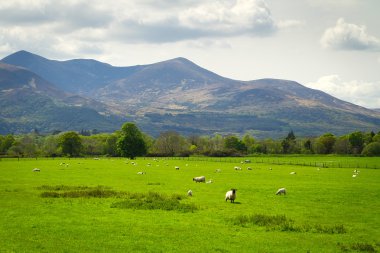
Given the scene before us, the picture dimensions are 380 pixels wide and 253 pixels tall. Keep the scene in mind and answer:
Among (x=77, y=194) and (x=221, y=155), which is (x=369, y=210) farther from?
(x=221, y=155)

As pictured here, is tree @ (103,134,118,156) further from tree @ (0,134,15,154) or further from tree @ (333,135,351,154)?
tree @ (333,135,351,154)

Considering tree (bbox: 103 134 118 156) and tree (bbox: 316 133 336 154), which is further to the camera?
tree (bbox: 103 134 118 156)

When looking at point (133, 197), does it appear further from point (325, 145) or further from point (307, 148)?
point (307, 148)

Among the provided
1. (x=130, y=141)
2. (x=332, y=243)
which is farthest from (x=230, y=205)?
(x=130, y=141)

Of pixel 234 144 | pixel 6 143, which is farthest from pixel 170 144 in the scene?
pixel 6 143

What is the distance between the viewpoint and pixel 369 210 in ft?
105

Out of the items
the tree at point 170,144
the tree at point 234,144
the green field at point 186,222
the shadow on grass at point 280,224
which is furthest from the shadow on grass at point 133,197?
the tree at point 234,144

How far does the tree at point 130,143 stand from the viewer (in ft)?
426

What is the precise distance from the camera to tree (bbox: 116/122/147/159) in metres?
130

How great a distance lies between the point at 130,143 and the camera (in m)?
130

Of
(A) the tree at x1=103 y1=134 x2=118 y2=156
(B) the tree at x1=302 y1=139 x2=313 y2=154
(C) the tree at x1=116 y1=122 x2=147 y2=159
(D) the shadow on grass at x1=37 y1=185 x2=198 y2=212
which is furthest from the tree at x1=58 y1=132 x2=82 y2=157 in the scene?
(D) the shadow on grass at x1=37 y1=185 x2=198 y2=212

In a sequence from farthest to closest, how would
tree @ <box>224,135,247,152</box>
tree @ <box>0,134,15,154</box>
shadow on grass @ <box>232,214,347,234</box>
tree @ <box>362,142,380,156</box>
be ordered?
1. tree @ <box>224,135,247,152</box>
2. tree @ <box>0,134,15,154</box>
3. tree @ <box>362,142,380,156</box>
4. shadow on grass @ <box>232,214,347,234</box>

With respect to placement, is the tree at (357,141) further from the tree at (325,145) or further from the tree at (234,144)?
the tree at (234,144)

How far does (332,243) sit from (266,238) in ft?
11.9
